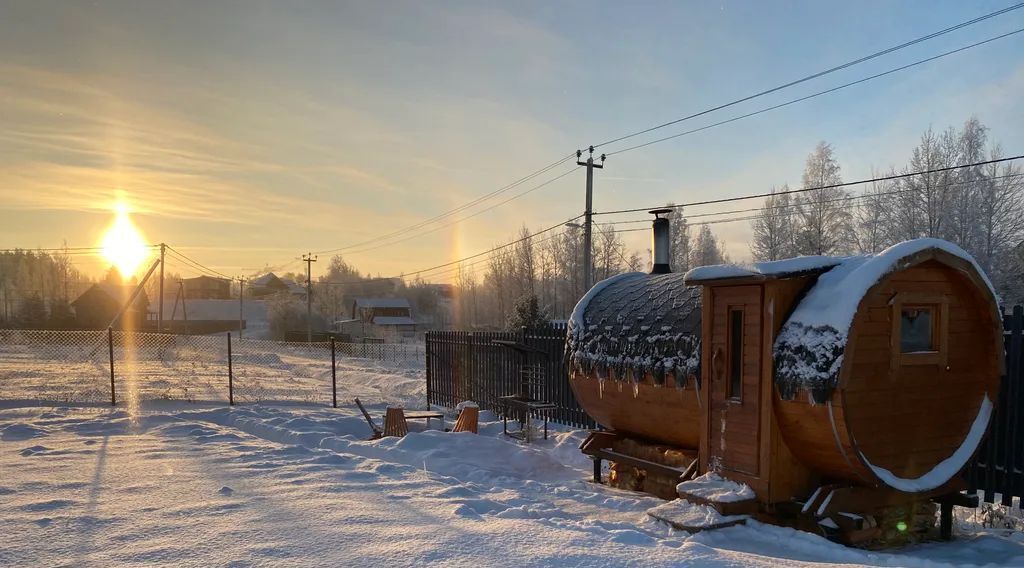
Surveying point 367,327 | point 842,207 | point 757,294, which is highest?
point 842,207

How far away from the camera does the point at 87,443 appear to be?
884cm

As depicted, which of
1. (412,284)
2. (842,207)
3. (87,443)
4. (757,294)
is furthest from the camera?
(412,284)

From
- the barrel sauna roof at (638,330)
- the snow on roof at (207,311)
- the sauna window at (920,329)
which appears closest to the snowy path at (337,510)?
the barrel sauna roof at (638,330)

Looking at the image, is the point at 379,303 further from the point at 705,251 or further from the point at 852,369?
the point at 852,369

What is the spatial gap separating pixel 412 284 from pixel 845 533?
333 feet

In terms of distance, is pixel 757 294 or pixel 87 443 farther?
pixel 87 443

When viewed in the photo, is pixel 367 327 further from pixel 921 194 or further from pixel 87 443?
pixel 87 443

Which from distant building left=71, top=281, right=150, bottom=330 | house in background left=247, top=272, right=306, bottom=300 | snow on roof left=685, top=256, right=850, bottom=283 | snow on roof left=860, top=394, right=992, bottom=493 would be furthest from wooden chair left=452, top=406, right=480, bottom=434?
house in background left=247, top=272, right=306, bottom=300

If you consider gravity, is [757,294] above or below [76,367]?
above

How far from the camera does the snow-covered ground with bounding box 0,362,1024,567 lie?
4.41 meters

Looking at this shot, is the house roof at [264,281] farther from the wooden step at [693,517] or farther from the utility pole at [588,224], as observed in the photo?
the wooden step at [693,517]

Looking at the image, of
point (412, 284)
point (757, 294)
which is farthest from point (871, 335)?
point (412, 284)

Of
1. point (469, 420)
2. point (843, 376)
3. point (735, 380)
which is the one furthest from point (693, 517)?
point (469, 420)

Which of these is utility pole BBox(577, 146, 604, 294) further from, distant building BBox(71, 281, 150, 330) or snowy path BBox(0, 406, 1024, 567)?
distant building BBox(71, 281, 150, 330)
